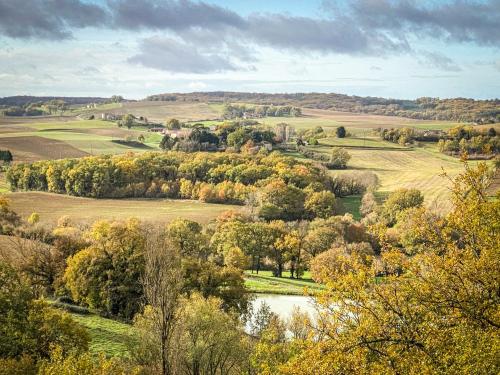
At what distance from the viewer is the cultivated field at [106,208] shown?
96438 mm

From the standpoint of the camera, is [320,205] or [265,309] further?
[320,205]

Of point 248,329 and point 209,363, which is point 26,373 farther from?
point 248,329

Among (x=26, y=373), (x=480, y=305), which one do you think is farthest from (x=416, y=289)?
(x=26, y=373)

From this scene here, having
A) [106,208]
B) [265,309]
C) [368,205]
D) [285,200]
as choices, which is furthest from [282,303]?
[106,208]

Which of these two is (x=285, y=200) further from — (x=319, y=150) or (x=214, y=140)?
(x=214, y=140)

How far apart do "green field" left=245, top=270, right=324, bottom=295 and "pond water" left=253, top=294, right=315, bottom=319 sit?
112 centimetres

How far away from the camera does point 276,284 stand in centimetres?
6456

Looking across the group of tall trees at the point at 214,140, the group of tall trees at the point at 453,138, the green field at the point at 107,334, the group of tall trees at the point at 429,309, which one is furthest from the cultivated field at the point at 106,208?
the group of tall trees at the point at 429,309

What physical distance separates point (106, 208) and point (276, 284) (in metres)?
52.6

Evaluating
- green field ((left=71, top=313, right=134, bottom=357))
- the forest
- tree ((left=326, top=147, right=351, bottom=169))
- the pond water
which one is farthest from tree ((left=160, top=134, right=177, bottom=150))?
green field ((left=71, top=313, right=134, bottom=357))

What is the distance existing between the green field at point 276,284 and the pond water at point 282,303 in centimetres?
112

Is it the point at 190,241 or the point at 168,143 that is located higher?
the point at 168,143

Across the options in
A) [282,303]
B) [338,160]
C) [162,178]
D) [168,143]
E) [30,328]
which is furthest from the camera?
[168,143]

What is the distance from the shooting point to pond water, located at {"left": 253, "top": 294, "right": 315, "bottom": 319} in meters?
53.8
